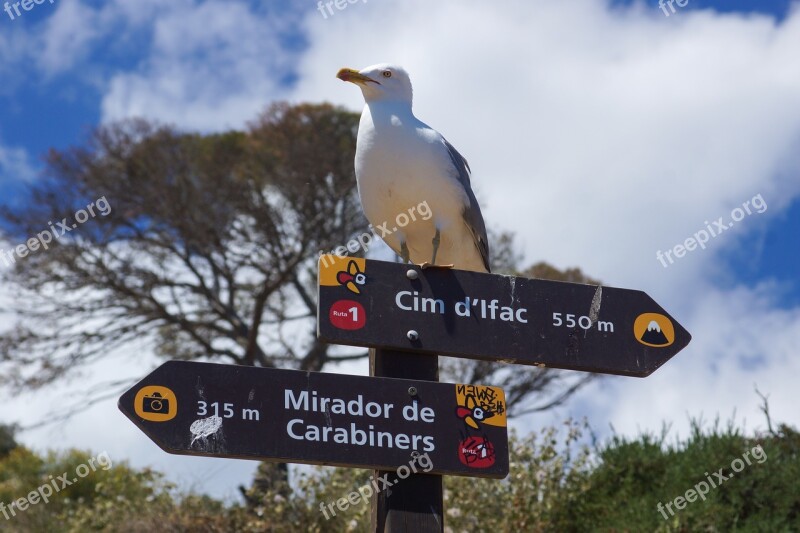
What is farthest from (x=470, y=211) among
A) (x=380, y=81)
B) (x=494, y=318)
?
(x=494, y=318)

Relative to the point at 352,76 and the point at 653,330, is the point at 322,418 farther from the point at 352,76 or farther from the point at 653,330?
the point at 352,76

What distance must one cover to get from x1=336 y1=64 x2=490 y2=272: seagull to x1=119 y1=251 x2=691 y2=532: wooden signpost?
1.91 ft

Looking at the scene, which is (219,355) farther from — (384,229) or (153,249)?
(384,229)

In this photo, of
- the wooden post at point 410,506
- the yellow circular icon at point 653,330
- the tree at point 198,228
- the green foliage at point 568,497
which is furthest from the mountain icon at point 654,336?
the tree at point 198,228

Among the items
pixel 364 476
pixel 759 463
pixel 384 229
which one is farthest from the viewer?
pixel 364 476

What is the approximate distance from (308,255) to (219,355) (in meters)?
1.88

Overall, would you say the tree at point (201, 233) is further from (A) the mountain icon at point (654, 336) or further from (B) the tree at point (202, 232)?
(A) the mountain icon at point (654, 336)

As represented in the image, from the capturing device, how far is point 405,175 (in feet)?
11.8

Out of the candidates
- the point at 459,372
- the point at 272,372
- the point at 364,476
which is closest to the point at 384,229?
the point at 272,372

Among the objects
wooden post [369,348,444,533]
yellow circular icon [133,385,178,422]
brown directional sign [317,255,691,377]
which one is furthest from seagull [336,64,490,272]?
yellow circular icon [133,385,178,422]

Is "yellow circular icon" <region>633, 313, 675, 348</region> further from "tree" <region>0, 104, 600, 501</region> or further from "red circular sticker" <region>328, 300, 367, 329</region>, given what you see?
"tree" <region>0, 104, 600, 501</region>

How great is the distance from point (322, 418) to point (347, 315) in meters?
0.31

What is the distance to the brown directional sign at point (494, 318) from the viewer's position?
2.90 meters

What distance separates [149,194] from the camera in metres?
14.7
